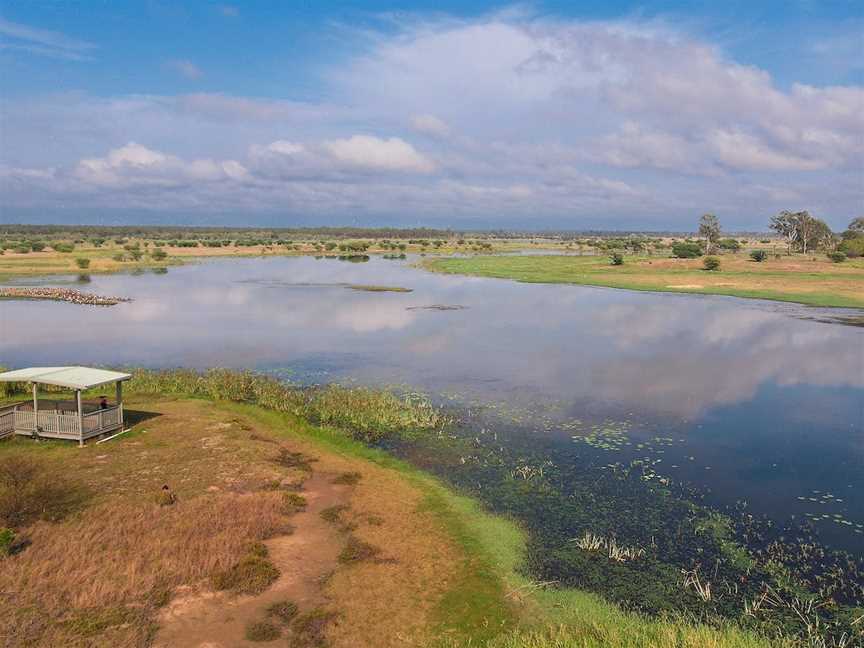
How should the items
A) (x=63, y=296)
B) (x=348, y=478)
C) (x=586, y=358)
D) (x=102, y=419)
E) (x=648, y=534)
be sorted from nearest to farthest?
1. (x=648, y=534)
2. (x=348, y=478)
3. (x=102, y=419)
4. (x=586, y=358)
5. (x=63, y=296)

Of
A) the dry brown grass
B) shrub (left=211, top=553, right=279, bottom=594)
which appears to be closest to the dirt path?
shrub (left=211, top=553, right=279, bottom=594)

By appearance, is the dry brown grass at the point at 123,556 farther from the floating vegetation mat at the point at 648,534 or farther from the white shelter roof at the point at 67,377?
the floating vegetation mat at the point at 648,534

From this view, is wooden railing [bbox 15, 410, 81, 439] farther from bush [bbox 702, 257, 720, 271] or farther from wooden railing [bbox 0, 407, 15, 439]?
bush [bbox 702, 257, 720, 271]

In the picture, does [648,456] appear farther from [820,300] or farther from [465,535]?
[820,300]

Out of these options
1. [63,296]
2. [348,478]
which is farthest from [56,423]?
[63,296]

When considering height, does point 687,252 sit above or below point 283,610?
above

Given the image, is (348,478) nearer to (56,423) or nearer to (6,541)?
(6,541)
